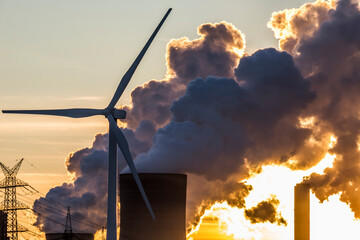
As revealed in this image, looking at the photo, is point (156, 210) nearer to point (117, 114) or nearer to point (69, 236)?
point (117, 114)

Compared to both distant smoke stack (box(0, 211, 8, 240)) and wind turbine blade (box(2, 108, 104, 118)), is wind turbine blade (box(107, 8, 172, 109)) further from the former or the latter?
distant smoke stack (box(0, 211, 8, 240))

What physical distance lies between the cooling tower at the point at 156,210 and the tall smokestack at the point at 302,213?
5003 cm

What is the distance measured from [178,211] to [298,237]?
187 ft

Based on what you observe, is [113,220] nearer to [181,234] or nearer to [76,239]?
[181,234]

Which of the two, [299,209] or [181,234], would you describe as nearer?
[181,234]

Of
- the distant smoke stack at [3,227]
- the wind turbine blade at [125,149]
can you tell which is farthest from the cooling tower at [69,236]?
the wind turbine blade at [125,149]

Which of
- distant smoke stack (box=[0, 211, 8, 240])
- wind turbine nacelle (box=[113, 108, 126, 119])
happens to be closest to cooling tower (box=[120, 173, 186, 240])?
distant smoke stack (box=[0, 211, 8, 240])

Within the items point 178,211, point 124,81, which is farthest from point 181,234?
point 124,81

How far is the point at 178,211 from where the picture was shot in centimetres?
10769

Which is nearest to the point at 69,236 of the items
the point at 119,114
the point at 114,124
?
the point at 114,124

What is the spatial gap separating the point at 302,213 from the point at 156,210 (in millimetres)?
56583

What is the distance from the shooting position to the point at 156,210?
107 m

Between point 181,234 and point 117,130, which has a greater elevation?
point 117,130

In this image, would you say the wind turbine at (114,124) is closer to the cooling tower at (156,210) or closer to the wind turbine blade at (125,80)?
the wind turbine blade at (125,80)
